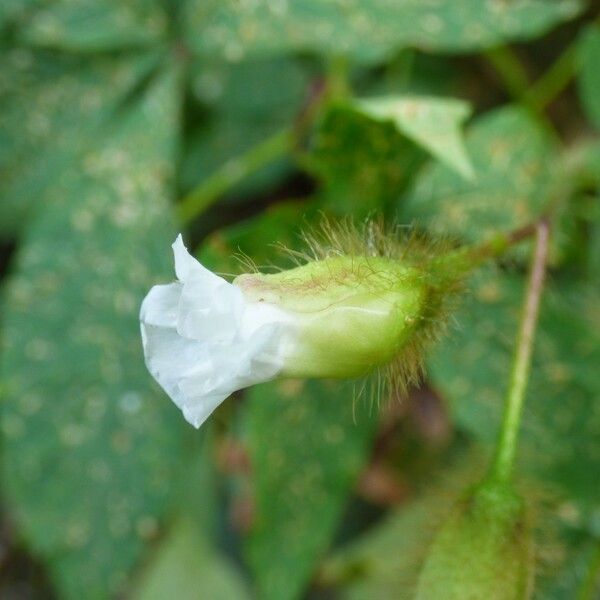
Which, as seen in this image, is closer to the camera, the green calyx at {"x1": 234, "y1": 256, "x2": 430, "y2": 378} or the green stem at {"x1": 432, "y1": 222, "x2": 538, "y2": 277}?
the green calyx at {"x1": 234, "y1": 256, "x2": 430, "y2": 378}

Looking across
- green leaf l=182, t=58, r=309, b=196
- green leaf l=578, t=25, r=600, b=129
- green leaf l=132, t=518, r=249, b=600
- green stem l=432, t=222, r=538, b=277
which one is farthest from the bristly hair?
green leaf l=132, t=518, r=249, b=600

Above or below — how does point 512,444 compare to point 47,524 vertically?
above

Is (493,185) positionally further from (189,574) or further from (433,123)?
(189,574)

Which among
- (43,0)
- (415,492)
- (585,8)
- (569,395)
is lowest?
(415,492)

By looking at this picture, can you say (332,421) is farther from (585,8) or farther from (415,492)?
(585,8)

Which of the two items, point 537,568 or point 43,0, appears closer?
point 537,568

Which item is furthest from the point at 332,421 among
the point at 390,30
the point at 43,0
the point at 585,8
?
the point at 585,8

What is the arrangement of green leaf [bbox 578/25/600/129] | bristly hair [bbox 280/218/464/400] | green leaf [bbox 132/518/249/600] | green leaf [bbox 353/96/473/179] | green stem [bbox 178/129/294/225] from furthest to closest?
green leaf [bbox 132/518/249/600], green stem [bbox 178/129/294/225], green leaf [bbox 578/25/600/129], green leaf [bbox 353/96/473/179], bristly hair [bbox 280/218/464/400]

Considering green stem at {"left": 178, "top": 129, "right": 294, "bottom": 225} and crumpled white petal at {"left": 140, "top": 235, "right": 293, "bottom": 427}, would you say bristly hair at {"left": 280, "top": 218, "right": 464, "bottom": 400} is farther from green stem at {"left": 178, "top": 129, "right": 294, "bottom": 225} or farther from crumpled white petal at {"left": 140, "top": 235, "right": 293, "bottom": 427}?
green stem at {"left": 178, "top": 129, "right": 294, "bottom": 225}
